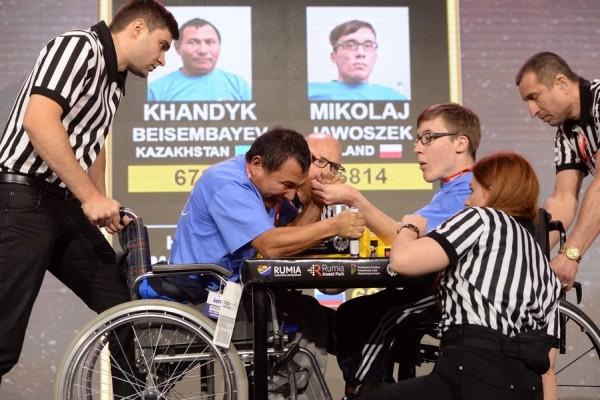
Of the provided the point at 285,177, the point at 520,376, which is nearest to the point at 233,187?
the point at 285,177

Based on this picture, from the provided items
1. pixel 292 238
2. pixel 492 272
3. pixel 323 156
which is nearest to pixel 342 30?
pixel 323 156

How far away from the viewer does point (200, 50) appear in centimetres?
470

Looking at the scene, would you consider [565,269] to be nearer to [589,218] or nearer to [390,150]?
[589,218]

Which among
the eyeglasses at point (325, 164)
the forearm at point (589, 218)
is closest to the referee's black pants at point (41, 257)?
the eyeglasses at point (325, 164)

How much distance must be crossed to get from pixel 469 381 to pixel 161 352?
3.02 feet

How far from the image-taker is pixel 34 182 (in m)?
2.59

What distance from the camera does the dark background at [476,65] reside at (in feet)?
15.2

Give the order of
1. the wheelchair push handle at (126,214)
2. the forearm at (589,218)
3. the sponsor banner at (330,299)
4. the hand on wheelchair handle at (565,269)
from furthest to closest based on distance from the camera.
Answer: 1. the sponsor banner at (330,299)
2. the forearm at (589,218)
3. the hand on wheelchair handle at (565,269)
4. the wheelchair push handle at (126,214)

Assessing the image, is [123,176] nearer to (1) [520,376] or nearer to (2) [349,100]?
(2) [349,100]

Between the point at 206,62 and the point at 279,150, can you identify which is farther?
the point at 206,62

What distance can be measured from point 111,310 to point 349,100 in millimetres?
2588

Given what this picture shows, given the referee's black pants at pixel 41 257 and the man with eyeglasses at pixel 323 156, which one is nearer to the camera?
the referee's black pants at pixel 41 257

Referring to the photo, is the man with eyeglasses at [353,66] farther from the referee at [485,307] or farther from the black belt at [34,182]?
the referee at [485,307]

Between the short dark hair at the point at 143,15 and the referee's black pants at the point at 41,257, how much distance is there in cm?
62
